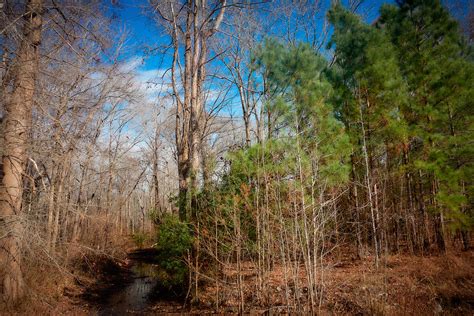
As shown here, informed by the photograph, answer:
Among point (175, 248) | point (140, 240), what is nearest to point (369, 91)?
point (175, 248)

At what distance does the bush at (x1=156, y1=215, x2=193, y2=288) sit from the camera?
7809 millimetres

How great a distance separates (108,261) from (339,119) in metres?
11.8

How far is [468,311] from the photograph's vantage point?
209 inches

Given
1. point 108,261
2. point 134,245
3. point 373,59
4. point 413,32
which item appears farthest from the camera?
point 134,245

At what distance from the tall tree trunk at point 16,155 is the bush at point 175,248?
11.2ft

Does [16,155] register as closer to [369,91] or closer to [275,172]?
[275,172]

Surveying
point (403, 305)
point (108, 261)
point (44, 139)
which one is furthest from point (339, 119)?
point (108, 261)

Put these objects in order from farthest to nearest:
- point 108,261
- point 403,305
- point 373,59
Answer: point 108,261 < point 373,59 < point 403,305

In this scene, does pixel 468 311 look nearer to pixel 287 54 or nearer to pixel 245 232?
pixel 245 232

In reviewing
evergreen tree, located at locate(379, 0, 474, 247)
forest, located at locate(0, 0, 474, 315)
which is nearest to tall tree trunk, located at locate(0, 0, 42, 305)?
forest, located at locate(0, 0, 474, 315)

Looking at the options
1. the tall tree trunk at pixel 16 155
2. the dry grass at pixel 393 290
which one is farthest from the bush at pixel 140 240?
the tall tree trunk at pixel 16 155

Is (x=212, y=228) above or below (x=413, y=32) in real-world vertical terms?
below

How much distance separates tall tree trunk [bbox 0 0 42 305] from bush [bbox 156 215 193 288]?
340cm

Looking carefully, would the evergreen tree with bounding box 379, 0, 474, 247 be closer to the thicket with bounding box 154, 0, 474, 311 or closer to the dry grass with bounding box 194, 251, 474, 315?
the thicket with bounding box 154, 0, 474, 311
